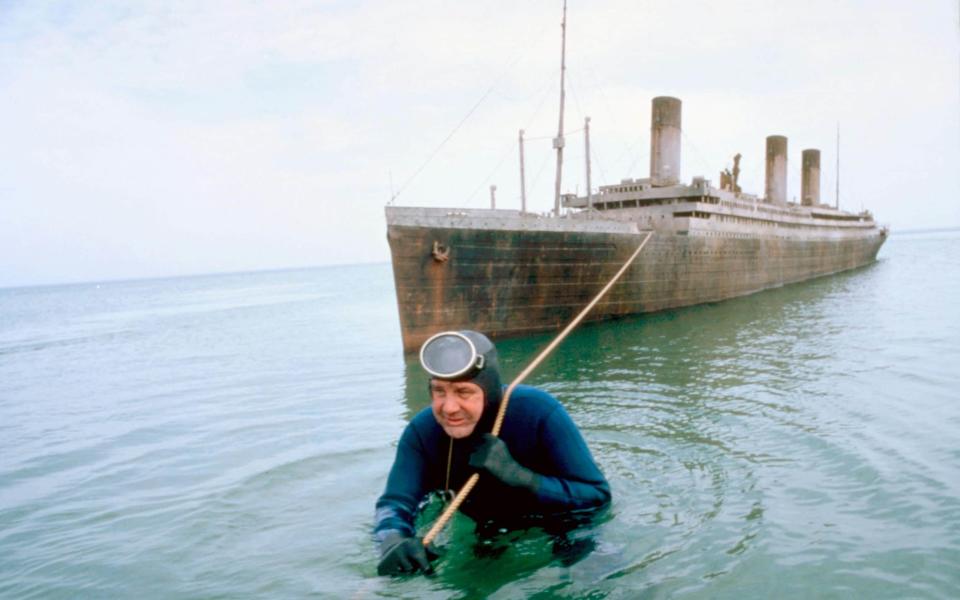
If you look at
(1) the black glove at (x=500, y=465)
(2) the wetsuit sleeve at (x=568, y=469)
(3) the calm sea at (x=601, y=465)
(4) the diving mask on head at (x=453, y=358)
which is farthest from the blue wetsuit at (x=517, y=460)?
(3) the calm sea at (x=601, y=465)

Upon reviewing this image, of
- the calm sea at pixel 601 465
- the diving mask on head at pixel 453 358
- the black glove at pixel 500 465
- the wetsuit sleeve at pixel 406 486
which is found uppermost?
the diving mask on head at pixel 453 358

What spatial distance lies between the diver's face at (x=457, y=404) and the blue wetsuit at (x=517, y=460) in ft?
0.46

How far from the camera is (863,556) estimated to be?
4.12 metres

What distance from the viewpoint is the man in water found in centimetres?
336

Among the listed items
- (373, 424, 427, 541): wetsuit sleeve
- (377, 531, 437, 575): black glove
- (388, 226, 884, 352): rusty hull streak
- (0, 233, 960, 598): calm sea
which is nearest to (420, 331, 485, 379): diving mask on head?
(373, 424, 427, 541): wetsuit sleeve

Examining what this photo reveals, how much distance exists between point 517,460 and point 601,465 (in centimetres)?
299

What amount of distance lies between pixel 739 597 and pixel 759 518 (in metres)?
1.32

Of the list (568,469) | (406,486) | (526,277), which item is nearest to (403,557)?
(406,486)

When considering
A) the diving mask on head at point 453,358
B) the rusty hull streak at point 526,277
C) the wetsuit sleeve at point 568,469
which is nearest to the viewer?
the diving mask on head at point 453,358

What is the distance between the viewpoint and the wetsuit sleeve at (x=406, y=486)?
369cm

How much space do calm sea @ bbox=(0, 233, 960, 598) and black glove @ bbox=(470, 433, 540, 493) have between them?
2.96 ft

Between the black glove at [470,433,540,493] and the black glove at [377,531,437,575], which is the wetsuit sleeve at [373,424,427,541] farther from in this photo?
the black glove at [470,433,540,493]

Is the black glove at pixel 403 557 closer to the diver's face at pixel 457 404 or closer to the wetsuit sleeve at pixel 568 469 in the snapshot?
the diver's face at pixel 457 404

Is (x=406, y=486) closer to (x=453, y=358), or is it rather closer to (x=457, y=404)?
(x=457, y=404)
